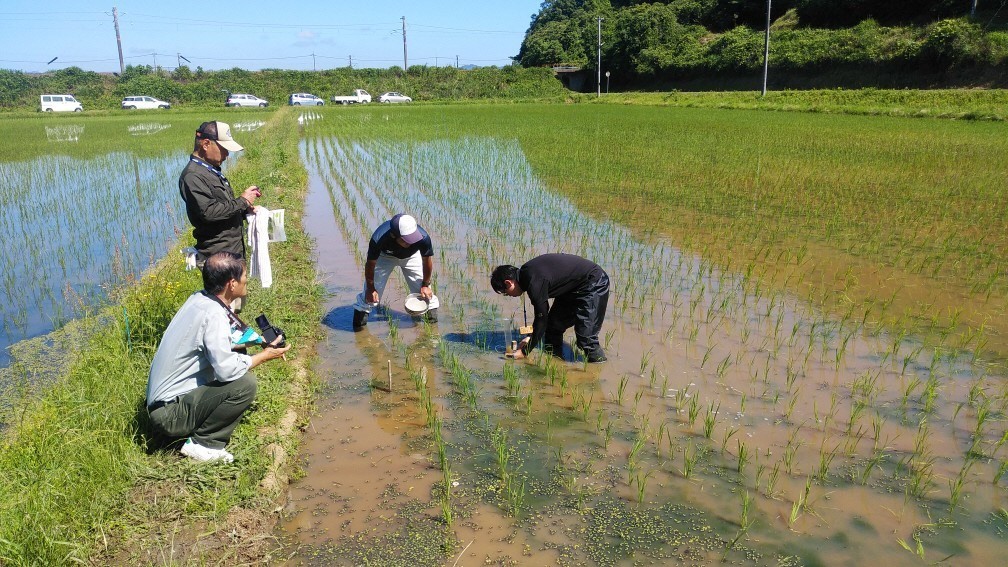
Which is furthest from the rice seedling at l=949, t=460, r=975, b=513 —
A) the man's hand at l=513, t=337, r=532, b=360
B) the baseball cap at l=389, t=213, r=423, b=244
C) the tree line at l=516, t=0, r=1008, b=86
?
the tree line at l=516, t=0, r=1008, b=86

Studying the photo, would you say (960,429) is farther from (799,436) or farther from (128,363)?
(128,363)

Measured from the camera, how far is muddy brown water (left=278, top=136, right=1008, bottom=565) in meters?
2.68

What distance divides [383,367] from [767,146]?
38.1 feet

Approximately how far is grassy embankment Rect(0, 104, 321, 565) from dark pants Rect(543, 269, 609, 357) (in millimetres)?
1699

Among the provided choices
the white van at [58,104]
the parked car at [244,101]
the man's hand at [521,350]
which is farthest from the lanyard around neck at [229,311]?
the white van at [58,104]

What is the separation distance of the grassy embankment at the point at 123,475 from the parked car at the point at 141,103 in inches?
1433

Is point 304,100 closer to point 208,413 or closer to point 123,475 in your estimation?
point 208,413

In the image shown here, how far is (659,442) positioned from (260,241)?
8.90ft

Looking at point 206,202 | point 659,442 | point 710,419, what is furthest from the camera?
point 206,202

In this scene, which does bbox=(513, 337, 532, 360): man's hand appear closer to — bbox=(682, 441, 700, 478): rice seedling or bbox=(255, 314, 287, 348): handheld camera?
bbox=(682, 441, 700, 478): rice seedling

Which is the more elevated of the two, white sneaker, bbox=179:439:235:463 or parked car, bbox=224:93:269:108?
parked car, bbox=224:93:269:108

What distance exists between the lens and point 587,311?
→ 4336 millimetres

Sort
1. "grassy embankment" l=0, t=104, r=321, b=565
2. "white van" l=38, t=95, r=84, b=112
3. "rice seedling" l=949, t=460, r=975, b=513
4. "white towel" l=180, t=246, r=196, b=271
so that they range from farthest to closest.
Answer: "white van" l=38, t=95, r=84, b=112, "white towel" l=180, t=246, r=196, b=271, "rice seedling" l=949, t=460, r=975, b=513, "grassy embankment" l=0, t=104, r=321, b=565

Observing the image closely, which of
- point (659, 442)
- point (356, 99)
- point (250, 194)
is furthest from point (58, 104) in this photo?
point (659, 442)
